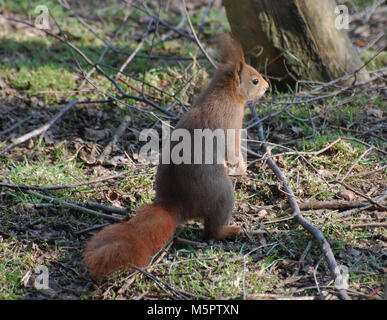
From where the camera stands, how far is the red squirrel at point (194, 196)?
2.15 metres

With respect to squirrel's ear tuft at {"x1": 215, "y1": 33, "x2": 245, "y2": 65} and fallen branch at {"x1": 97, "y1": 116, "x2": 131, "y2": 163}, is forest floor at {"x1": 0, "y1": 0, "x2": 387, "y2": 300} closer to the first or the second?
fallen branch at {"x1": 97, "y1": 116, "x2": 131, "y2": 163}

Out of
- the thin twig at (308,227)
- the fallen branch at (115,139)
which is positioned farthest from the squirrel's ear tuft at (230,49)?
the fallen branch at (115,139)

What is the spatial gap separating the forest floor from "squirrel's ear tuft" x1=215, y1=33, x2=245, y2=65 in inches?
27.4

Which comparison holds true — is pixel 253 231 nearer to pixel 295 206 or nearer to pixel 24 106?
pixel 295 206

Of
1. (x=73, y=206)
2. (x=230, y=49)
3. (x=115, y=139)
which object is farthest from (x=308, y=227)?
(x=115, y=139)

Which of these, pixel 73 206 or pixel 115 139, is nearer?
pixel 73 206

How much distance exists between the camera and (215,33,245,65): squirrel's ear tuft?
2959 mm

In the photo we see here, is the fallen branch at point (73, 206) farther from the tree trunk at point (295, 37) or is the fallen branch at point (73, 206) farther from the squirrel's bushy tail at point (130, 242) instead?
the tree trunk at point (295, 37)

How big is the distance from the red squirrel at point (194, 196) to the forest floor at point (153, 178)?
179 millimetres

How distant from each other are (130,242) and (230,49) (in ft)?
4.92

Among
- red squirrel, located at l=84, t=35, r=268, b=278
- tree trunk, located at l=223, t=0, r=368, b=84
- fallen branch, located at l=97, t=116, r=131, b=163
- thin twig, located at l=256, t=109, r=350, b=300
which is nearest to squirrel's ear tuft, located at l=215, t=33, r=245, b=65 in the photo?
red squirrel, located at l=84, t=35, r=268, b=278

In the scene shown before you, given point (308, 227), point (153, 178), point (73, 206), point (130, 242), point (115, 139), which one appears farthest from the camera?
point (115, 139)

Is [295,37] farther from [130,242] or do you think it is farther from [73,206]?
[130,242]

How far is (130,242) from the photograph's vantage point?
2180 millimetres
